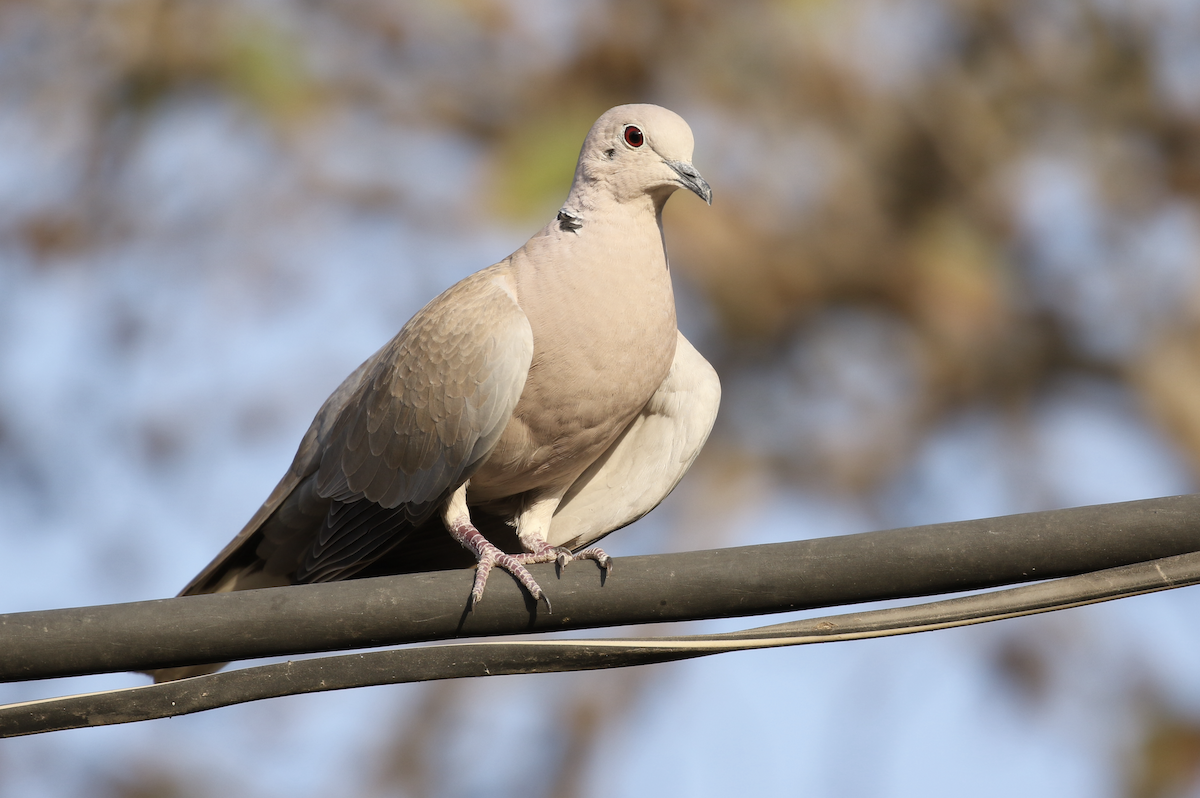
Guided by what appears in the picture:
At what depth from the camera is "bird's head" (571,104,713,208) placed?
3.85 metres

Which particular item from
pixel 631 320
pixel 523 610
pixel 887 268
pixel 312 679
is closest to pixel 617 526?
pixel 631 320

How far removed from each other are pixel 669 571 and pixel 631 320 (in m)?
1.34

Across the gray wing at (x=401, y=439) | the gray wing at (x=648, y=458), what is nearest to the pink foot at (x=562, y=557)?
the gray wing at (x=401, y=439)

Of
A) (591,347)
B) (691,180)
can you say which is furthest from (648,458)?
(691,180)

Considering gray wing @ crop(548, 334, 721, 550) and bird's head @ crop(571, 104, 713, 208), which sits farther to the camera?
gray wing @ crop(548, 334, 721, 550)

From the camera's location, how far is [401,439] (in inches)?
155

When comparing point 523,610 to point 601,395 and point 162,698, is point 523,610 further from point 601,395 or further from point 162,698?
point 601,395

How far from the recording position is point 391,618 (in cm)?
248

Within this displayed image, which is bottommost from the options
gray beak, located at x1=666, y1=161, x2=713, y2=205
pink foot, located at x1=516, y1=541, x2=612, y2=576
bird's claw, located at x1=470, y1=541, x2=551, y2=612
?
bird's claw, located at x1=470, y1=541, x2=551, y2=612

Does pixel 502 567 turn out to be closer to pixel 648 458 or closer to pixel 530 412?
pixel 530 412

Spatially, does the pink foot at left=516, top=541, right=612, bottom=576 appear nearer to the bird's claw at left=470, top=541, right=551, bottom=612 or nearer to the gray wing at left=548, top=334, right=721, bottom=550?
the bird's claw at left=470, top=541, right=551, bottom=612

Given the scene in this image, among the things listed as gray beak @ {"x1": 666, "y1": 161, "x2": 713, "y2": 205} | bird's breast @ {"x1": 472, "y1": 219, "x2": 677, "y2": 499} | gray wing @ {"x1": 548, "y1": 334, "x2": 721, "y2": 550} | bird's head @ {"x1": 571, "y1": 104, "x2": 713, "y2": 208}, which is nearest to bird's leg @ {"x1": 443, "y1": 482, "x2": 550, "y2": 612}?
bird's breast @ {"x1": 472, "y1": 219, "x2": 677, "y2": 499}

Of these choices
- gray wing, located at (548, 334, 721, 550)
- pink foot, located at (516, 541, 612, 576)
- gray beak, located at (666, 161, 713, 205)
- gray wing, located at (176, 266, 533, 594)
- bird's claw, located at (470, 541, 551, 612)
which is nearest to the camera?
bird's claw, located at (470, 541, 551, 612)

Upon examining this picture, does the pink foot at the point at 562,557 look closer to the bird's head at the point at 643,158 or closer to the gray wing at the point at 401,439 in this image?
the gray wing at the point at 401,439
